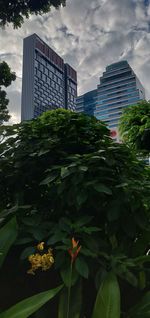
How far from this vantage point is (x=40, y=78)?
260ft

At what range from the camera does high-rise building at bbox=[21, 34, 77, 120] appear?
76000 mm

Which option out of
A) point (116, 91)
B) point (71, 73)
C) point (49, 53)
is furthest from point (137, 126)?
point (71, 73)

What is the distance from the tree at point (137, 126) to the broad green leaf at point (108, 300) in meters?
3.04

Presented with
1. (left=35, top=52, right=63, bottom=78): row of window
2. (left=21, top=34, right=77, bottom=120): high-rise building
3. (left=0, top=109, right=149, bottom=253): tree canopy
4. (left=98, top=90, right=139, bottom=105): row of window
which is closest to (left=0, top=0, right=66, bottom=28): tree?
(left=0, top=109, right=149, bottom=253): tree canopy

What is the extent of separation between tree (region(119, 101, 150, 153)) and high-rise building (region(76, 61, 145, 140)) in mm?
70476

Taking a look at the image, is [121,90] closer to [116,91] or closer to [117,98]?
[116,91]

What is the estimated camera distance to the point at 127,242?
149 centimetres

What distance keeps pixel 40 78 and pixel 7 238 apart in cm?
8286

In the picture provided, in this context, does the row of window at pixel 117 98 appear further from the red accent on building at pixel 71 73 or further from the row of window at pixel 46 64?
the red accent on building at pixel 71 73

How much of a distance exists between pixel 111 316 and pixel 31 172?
2.97ft

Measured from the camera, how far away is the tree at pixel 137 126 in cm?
399

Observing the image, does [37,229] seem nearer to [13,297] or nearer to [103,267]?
[103,267]

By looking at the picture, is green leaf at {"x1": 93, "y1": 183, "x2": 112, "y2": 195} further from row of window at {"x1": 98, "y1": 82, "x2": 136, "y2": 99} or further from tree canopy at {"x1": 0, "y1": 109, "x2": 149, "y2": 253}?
row of window at {"x1": 98, "y1": 82, "x2": 136, "y2": 99}

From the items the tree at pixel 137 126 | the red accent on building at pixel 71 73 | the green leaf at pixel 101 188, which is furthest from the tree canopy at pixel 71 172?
the red accent on building at pixel 71 73
